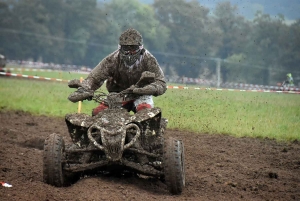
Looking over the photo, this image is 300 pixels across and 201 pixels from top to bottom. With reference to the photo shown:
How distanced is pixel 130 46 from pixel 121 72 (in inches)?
22.0

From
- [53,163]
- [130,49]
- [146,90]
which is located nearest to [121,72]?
[130,49]

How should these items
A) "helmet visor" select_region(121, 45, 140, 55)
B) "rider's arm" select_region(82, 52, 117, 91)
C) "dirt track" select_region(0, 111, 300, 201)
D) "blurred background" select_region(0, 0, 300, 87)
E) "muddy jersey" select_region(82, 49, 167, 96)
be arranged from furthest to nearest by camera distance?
"blurred background" select_region(0, 0, 300, 87) → "rider's arm" select_region(82, 52, 117, 91) → "muddy jersey" select_region(82, 49, 167, 96) → "helmet visor" select_region(121, 45, 140, 55) → "dirt track" select_region(0, 111, 300, 201)

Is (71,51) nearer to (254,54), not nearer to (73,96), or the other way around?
(254,54)

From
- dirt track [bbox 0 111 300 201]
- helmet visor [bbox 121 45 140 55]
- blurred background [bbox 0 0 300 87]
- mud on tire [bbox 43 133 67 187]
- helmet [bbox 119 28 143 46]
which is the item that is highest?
blurred background [bbox 0 0 300 87]

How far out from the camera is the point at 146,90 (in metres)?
9.56

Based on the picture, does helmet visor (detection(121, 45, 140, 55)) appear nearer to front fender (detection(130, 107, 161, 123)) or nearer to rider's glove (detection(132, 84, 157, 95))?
rider's glove (detection(132, 84, 157, 95))

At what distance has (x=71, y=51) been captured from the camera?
238 ft

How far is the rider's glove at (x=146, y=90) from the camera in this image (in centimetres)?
943

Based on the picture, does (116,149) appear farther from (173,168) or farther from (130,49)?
(130,49)

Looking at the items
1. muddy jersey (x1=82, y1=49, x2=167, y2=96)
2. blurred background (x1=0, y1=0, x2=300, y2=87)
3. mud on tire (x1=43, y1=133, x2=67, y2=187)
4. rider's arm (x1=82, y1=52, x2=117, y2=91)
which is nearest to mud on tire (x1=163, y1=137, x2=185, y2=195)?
mud on tire (x1=43, y1=133, x2=67, y2=187)

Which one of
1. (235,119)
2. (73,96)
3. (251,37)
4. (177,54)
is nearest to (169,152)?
(73,96)

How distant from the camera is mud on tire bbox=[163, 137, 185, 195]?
8484 millimetres

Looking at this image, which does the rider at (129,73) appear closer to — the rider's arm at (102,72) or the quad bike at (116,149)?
the rider's arm at (102,72)

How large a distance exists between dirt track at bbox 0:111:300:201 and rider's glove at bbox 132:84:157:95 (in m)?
1.39
